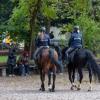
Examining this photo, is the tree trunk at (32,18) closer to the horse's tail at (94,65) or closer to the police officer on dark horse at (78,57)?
the police officer on dark horse at (78,57)

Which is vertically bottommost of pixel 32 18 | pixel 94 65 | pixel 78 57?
pixel 94 65

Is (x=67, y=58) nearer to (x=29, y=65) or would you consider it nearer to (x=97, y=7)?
(x=29, y=65)

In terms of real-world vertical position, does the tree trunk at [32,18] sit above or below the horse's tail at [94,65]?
above

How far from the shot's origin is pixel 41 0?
28.7 metres

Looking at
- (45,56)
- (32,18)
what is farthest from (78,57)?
(32,18)

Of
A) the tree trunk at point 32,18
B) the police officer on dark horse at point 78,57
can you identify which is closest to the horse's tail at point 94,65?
the police officer on dark horse at point 78,57

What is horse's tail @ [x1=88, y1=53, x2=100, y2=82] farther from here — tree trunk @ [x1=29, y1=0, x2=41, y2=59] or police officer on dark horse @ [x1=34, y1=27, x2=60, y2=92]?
tree trunk @ [x1=29, y1=0, x2=41, y2=59]

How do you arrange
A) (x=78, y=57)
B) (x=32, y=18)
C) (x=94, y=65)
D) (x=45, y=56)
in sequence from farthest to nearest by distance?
(x=32, y=18)
(x=78, y=57)
(x=94, y=65)
(x=45, y=56)

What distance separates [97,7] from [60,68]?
15.5 m

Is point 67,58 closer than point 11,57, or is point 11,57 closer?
point 67,58

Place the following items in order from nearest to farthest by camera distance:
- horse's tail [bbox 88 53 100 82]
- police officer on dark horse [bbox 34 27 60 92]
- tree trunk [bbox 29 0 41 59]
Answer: police officer on dark horse [bbox 34 27 60 92], horse's tail [bbox 88 53 100 82], tree trunk [bbox 29 0 41 59]

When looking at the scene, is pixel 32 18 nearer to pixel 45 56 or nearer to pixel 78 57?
pixel 78 57

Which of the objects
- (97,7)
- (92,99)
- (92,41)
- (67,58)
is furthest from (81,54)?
(97,7)

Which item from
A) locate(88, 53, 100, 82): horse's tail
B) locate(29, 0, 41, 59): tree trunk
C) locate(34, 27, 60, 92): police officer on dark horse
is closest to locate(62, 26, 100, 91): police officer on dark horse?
locate(88, 53, 100, 82): horse's tail
